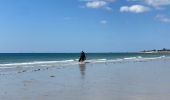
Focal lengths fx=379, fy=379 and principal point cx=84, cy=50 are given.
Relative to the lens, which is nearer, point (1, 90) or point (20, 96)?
point (20, 96)

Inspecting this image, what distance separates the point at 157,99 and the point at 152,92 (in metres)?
1.82

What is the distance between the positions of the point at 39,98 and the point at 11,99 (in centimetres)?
96

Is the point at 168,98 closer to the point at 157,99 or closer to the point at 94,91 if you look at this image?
the point at 157,99

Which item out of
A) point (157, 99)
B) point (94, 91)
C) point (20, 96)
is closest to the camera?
point (157, 99)

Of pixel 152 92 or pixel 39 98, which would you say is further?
pixel 152 92

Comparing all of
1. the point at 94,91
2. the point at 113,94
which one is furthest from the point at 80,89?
the point at 113,94

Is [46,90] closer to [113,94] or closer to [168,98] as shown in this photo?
[113,94]

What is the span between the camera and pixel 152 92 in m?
14.5

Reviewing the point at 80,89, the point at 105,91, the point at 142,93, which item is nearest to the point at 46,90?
the point at 80,89

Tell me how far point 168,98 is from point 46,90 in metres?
5.18

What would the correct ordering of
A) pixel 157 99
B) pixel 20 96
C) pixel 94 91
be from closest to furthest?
pixel 157 99 < pixel 20 96 < pixel 94 91

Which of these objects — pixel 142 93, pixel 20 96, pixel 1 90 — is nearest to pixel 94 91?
pixel 142 93

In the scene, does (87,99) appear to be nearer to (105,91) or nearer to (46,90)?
(105,91)

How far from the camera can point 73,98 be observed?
42.9ft
